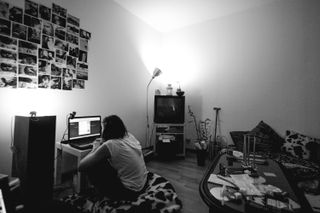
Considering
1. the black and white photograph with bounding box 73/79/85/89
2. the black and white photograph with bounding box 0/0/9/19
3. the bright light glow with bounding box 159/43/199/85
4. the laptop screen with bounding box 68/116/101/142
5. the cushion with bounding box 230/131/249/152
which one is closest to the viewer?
the black and white photograph with bounding box 0/0/9/19

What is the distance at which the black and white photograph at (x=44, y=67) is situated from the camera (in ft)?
6.48

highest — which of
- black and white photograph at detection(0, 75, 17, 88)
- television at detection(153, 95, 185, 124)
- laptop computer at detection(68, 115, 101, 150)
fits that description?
black and white photograph at detection(0, 75, 17, 88)

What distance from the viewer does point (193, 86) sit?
3.75 metres

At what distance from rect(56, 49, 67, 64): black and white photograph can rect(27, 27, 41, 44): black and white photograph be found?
235mm

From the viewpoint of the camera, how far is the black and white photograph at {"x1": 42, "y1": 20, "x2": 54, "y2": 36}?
1.99m

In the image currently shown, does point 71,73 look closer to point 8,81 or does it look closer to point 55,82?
point 55,82

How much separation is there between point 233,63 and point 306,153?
1.90m

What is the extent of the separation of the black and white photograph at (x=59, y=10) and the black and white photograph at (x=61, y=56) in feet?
1.56

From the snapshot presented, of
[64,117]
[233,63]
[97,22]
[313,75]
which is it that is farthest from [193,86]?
[64,117]

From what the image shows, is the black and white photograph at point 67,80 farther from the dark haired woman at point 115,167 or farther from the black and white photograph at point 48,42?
the dark haired woman at point 115,167

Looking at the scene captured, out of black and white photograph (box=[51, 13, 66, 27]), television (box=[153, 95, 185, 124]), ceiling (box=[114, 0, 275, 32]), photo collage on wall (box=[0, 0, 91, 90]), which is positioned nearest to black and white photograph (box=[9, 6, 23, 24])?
photo collage on wall (box=[0, 0, 91, 90])

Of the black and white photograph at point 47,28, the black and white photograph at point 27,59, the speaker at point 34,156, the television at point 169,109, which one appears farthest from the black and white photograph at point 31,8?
the television at point 169,109

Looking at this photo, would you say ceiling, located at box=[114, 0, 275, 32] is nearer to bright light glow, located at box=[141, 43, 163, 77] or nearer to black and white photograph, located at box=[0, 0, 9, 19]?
bright light glow, located at box=[141, 43, 163, 77]

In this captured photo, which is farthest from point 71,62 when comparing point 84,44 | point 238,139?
point 238,139
